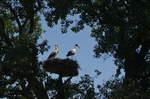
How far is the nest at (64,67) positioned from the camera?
19.3 metres

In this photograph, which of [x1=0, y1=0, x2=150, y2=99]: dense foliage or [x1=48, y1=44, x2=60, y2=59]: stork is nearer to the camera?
[x1=0, y1=0, x2=150, y2=99]: dense foliage

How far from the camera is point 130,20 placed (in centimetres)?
1767

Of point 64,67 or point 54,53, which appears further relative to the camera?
point 54,53

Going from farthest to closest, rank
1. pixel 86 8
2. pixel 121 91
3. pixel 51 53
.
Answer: pixel 51 53, pixel 86 8, pixel 121 91

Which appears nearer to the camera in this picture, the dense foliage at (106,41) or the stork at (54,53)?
the dense foliage at (106,41)

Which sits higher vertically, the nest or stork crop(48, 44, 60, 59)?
stork crop(48, 44, 60, 59)

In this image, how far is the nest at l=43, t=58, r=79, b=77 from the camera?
19.3 metres

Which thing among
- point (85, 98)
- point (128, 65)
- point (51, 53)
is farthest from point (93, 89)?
point (51, 53)

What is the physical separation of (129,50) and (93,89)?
7.87ft

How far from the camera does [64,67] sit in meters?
19.3

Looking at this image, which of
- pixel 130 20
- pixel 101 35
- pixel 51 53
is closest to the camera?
pixel 130 20

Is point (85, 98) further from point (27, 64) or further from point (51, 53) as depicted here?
point (51, 53)

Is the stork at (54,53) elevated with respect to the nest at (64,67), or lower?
elevated

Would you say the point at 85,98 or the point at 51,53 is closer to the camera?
the point at 85,98
